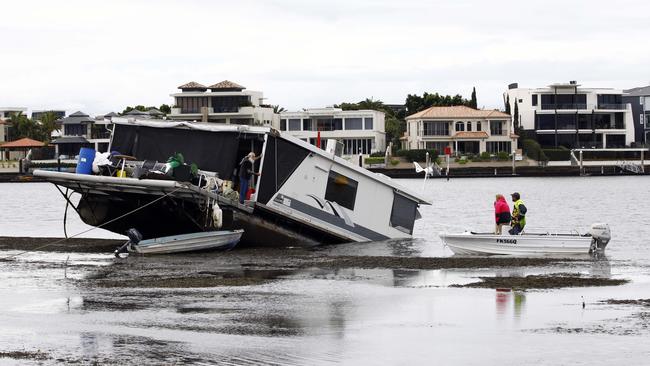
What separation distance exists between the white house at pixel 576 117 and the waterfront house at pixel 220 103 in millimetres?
37983

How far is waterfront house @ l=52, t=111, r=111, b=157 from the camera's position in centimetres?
14994

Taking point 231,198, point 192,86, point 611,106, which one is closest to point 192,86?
point 192,86

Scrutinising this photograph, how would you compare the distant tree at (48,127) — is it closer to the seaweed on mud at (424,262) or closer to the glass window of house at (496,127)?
the glass window of house at (496,127)

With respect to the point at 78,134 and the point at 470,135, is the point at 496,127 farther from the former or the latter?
the point at 78,134

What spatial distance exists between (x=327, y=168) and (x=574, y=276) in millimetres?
10472

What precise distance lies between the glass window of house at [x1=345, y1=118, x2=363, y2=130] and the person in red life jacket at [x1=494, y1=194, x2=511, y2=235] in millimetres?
112383

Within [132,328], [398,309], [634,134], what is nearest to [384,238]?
[398,309]

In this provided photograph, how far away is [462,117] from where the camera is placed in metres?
147

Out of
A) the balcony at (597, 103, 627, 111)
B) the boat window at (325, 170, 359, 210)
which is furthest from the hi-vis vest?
the balcony at (597, 103, 627, 111)

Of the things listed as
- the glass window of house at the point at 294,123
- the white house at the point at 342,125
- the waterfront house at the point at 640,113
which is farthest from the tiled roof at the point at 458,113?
the waterfront house at the point at 640,113

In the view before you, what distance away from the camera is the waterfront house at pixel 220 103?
138 meters

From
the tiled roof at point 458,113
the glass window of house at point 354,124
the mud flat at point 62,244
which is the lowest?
the mud flat at point 62,244

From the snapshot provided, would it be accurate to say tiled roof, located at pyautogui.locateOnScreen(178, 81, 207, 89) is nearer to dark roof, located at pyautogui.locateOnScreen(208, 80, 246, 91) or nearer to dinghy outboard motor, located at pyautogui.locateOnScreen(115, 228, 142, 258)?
dark roof, located at pyautogui.locateOnScreen(208, 80, 246, 91)

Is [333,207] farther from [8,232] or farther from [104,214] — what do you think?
[8,232]
